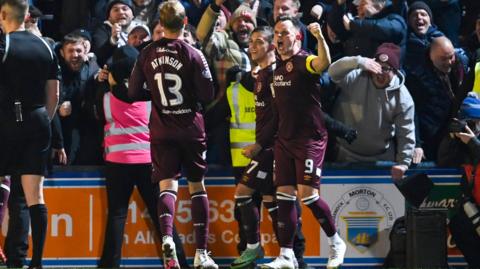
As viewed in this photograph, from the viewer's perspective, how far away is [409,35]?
42.9 ft

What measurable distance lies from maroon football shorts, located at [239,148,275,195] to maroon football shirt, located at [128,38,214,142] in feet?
2.79

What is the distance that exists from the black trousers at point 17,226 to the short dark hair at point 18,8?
1.64m

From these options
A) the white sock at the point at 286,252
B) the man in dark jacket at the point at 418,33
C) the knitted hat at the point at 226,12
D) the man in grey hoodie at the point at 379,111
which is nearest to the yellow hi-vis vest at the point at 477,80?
the man in grey hoodie at the point at 379,111

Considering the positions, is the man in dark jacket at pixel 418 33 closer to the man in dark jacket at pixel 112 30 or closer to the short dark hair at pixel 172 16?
the man in dark jacket at pixel 112 30

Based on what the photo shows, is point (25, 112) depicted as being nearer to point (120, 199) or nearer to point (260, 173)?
point (120, 199)

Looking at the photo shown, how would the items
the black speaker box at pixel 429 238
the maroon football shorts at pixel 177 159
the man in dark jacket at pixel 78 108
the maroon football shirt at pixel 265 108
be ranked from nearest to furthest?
the maroon football shorts at pixel 177 159 < the maroon football shirt at pixel 265 108 < the black speaker box at pixel 429 238 < the man in dark jacket at pixel 78 108

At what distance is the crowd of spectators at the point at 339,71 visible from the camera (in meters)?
11.9

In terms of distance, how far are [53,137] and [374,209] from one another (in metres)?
3.15

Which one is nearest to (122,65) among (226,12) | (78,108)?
(78,108)

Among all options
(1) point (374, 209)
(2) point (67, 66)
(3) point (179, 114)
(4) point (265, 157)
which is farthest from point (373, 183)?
(2) point (67, 66)

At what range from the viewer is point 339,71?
10.9 meters

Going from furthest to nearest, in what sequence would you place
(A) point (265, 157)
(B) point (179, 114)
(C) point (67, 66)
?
(C) point (67, 66) → (A) point (265, 157) → (B) point (179, 114)

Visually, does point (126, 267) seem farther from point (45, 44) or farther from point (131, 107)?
point (45, 44)

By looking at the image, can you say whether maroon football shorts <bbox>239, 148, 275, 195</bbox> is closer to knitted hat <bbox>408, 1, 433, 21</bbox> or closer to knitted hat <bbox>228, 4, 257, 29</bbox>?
knitted hat <bbox>228, 4, 257, 29</bbox>
